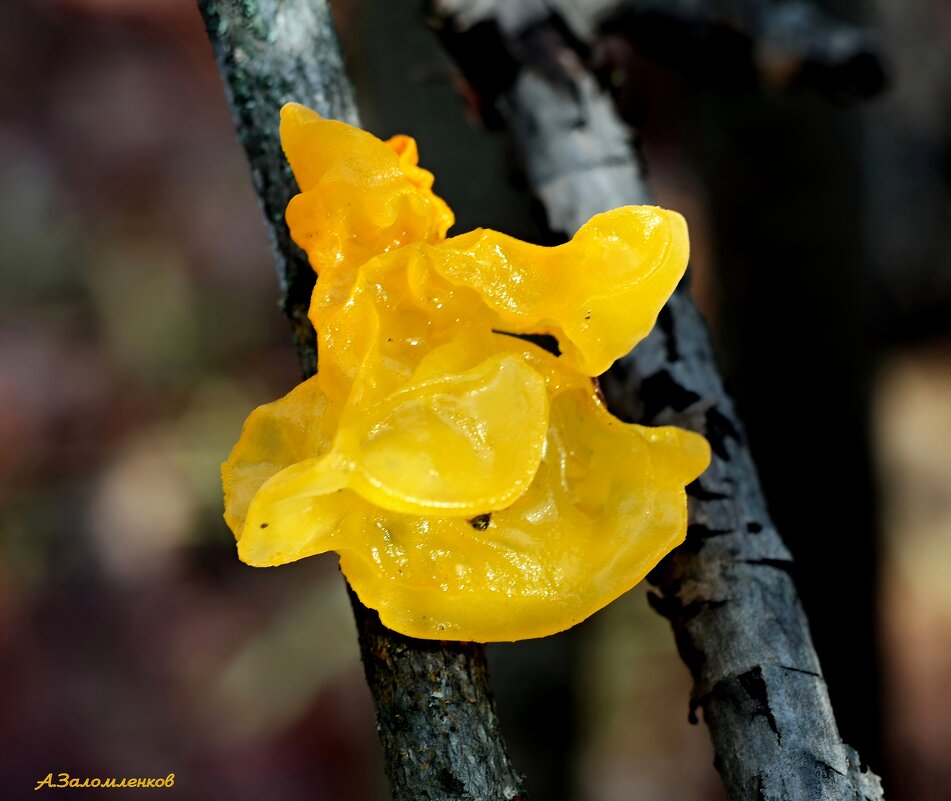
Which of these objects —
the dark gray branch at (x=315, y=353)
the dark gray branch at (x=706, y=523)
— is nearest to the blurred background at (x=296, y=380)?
the dark gray branch at (x=706, y=523)

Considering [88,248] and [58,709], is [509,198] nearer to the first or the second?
[88,248]

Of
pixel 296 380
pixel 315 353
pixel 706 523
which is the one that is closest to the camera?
pixel 315 353

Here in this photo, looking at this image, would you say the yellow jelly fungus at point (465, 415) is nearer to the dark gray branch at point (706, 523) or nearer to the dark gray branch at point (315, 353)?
the dark gray branch at point (315, 353)

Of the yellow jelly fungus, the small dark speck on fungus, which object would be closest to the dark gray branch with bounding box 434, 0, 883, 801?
the yellow jelly fungus

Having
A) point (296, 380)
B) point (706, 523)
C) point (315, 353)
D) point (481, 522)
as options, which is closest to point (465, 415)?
point (481, 522)

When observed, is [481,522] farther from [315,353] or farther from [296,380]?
[296,380]
